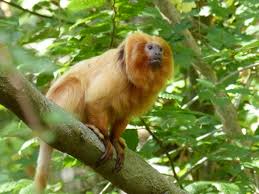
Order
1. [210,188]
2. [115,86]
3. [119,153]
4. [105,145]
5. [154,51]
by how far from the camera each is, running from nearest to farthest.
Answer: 1. [105,145]
2. [119,153]
3. [115,86]
4. [154,51]
5. [210,188]

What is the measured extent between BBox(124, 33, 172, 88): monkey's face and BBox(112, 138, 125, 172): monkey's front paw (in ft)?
1.42

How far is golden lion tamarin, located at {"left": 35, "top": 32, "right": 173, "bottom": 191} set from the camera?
11.9 feet

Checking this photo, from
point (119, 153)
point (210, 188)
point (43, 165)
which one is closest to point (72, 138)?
point (119, 153)

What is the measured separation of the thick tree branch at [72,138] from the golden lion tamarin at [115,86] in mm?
286

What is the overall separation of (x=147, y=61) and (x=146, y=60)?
0.04 feet

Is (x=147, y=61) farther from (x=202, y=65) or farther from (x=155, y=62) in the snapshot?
(x=202, y=65)

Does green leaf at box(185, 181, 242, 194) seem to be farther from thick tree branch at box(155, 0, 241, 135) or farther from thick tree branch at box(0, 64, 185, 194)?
thick tree branch at box(155, 0, 241, 135)

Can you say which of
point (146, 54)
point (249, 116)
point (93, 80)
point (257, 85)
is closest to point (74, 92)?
point (93, 80)

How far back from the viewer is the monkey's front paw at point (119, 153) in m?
3.27

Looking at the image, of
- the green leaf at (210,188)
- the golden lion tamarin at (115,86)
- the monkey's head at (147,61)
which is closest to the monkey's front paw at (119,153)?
the golden lion tamarin at (115,86)

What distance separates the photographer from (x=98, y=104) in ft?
11.8

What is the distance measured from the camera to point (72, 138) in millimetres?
2631

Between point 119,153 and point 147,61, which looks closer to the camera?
point 119,153

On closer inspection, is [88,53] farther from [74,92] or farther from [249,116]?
[249,116]
